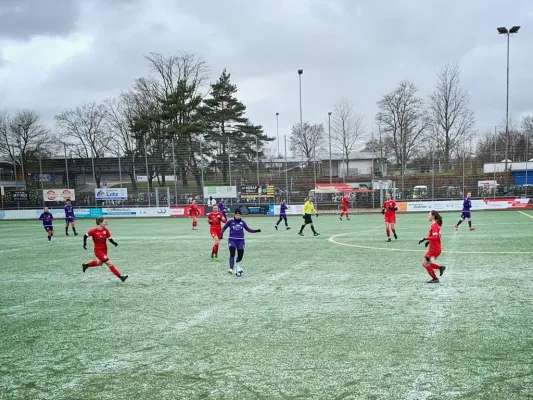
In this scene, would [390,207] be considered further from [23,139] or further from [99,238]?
[23,139]

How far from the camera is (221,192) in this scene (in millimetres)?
41625

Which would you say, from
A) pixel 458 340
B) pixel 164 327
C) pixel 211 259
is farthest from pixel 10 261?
pixel 458 340

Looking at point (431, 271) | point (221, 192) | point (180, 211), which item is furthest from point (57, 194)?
point (431, 271)

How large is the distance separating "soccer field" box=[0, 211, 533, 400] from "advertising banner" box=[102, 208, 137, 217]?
29.3m

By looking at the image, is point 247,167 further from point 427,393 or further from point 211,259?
point 427,393

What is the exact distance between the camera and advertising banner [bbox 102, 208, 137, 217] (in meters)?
42.3

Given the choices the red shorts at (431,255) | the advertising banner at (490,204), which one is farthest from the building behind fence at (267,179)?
the red shorts at (431,255)

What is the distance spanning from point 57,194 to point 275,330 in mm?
43865

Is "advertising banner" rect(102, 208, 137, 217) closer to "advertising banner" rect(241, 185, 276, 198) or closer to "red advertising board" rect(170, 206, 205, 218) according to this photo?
"red advertising board" rect(170, 206, 205, 218)

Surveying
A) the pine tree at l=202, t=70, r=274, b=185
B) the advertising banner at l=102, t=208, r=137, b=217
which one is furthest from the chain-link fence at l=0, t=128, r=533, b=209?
the pine tree at l=202, t=70, r=274, b=185

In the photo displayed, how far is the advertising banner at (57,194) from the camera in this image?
4412 centimetres

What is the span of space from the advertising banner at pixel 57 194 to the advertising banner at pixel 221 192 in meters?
15.2

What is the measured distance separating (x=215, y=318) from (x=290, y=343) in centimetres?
191

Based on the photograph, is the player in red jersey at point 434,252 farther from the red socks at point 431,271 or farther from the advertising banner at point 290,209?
the advertising banner at point 290,209
